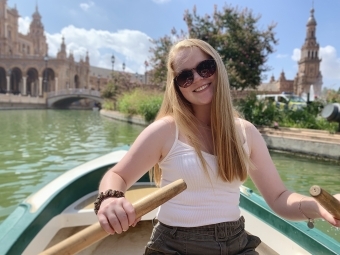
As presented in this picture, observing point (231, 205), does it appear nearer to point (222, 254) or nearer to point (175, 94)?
point (222, 254)

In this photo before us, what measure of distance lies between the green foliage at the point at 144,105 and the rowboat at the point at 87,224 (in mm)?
11148

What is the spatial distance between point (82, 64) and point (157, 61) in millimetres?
47300

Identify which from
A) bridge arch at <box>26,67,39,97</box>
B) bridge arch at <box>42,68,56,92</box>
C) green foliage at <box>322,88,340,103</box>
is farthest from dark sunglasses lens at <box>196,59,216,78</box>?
bridge arch at <box>26,67,39,97</box>

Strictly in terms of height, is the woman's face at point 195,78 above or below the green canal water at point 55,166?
above

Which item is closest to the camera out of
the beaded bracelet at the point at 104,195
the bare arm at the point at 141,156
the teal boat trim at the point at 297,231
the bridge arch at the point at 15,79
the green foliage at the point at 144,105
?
the beaded bracelet at the point at 104,195

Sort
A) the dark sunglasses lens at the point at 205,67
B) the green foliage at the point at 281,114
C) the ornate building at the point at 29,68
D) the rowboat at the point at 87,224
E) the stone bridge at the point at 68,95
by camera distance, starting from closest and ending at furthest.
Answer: the dark sunglasses lens at the point at 205,67 < the rowboat at the point at 87,224 < the green foliage at the point at 281,114 < the stone bridge at the point at 68,95 < the ornate building at the point at 29,68

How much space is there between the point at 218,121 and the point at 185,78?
0.71 ft

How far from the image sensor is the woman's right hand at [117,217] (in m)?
0.91

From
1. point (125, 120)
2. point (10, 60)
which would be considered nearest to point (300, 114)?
point (125, 120)

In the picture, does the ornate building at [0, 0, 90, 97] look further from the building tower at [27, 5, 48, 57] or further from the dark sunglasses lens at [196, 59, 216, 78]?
the dark sunglasses lens at [196, 59, 216, 78]

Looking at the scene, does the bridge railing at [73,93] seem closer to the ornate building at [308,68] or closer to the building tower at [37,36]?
the ornate building at [308,68]

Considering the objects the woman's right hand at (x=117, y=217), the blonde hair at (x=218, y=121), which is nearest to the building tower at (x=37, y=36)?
the blonde hair at (x=218, y=121)

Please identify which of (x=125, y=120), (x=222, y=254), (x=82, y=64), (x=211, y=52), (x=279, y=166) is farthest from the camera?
(x=82, y=64)

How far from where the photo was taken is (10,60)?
4956cm
